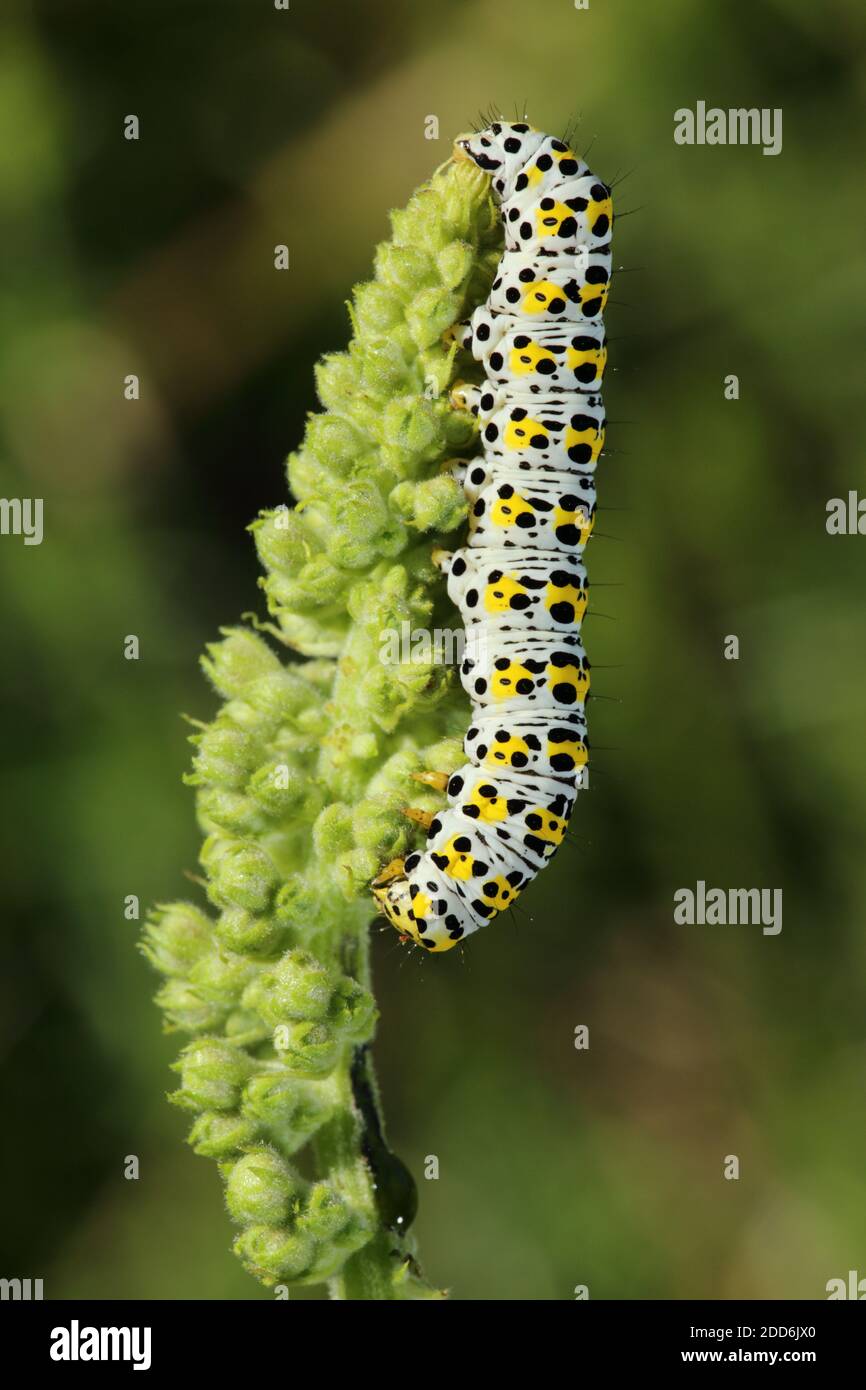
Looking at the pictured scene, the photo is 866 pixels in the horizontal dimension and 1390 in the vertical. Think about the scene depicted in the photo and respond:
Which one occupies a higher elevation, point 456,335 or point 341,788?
point 456,335

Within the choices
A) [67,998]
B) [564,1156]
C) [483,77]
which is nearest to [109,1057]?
[67,998]

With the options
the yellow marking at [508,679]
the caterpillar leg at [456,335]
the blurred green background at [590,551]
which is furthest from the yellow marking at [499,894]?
the blurred green background at [590,551]

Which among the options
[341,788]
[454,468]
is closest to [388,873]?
[341,788]

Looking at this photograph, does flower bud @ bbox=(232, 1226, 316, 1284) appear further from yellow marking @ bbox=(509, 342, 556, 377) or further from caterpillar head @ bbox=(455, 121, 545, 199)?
caterpillar head @ bbox=(455, 121, 545, 199)

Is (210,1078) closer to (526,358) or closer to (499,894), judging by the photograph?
(499,894)

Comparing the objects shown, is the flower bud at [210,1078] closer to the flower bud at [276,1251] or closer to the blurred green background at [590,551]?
the flower bud at [276,1251]

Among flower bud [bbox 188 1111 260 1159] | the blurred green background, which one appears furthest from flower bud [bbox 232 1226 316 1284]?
the blurred green background
